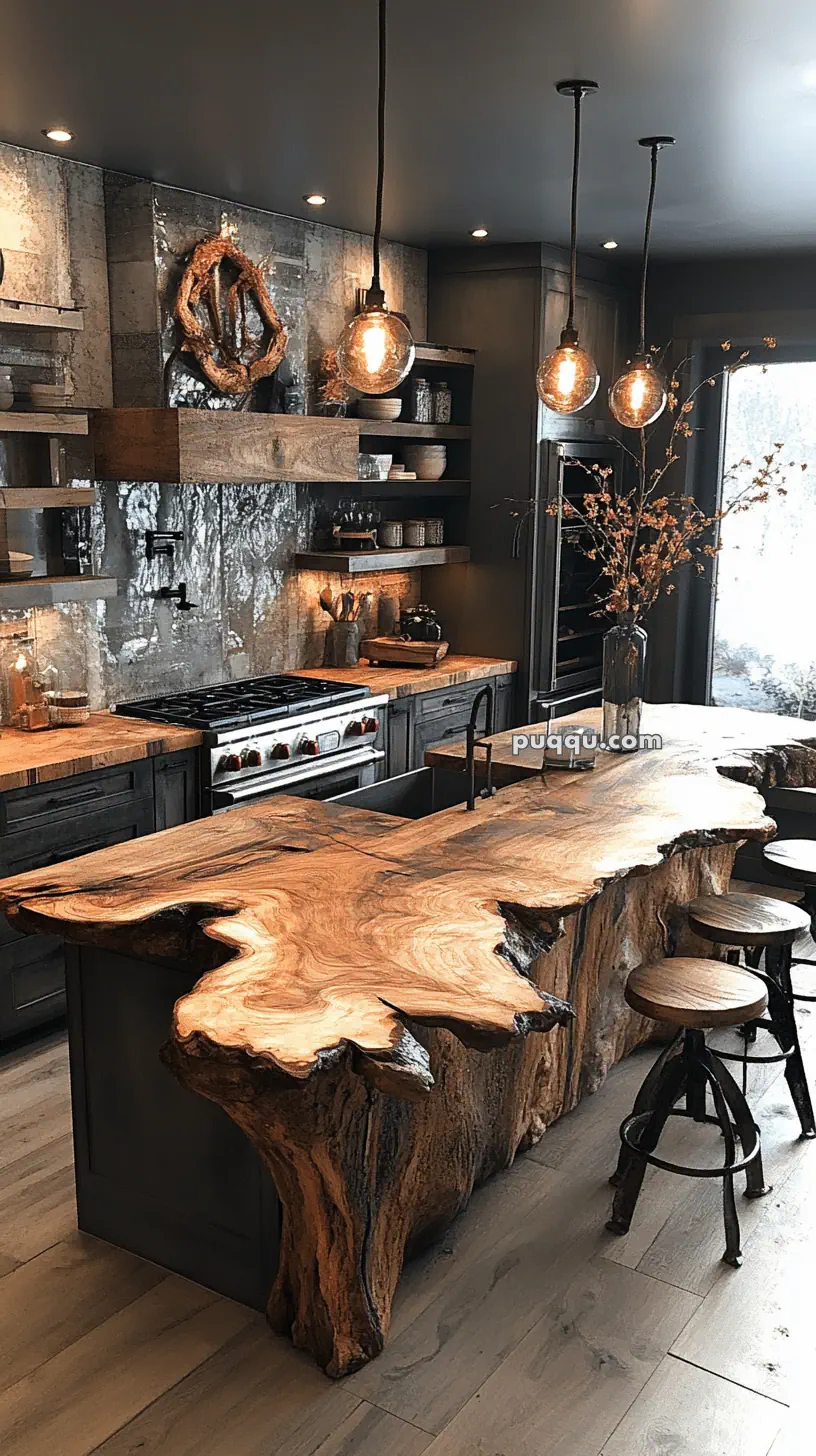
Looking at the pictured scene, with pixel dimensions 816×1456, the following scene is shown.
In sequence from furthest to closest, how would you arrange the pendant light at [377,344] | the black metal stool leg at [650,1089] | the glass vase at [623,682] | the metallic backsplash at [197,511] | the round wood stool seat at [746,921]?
the metallic backsplash at [197,511], the glass vase at [623,682], the round wood stool seat at [746,921], the black metal stool leg at [650,1089], the pendant light at [377,344]

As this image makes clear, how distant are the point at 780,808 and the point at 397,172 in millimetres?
3006

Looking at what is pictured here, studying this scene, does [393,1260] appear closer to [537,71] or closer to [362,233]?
[537,71]

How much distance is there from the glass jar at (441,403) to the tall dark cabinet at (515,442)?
15 cm

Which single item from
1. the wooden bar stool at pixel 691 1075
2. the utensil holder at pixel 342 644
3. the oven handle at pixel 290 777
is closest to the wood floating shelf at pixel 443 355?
the utensil holder at pixel 342 644

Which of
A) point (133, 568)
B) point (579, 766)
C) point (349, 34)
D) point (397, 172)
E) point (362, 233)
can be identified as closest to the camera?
point (349, 34)

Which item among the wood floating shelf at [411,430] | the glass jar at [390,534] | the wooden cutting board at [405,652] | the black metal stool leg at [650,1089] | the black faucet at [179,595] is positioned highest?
the wood floating shelf at [411,430]

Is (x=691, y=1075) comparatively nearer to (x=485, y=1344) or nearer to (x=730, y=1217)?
(x=730, y=1217)

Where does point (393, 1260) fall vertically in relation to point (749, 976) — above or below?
below

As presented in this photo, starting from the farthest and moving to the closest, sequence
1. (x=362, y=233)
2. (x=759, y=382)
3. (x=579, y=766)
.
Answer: (x=759, y=382) → (x=362, y=233) → (x=579, y=766)

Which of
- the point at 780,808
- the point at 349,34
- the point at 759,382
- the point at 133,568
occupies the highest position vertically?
the point at 349,34

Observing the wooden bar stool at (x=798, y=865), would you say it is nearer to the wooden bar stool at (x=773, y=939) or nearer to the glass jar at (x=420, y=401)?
the wooden bar stool at (x=773, y=939)

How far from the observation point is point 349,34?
3.13m

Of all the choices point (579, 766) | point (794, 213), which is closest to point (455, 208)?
point (794, 213)

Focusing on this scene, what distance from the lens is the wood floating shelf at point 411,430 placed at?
590 centimetres
